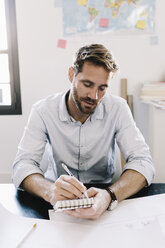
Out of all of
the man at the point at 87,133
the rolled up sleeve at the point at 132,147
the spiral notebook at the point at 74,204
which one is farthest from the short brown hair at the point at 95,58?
the spiral notebook at the point at 74,204

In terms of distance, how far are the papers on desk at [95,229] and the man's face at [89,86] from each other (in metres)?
0.56

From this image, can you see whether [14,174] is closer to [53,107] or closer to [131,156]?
[53,107]

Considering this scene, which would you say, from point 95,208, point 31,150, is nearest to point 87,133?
point 31,150

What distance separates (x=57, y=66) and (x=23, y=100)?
46 centimetres

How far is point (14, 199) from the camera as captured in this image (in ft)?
3.05

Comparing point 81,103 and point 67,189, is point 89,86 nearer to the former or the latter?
point 81,103

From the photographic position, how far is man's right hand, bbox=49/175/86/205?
84 cm

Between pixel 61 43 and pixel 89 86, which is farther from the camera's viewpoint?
pixel 61 43

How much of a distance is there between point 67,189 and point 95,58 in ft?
2.16

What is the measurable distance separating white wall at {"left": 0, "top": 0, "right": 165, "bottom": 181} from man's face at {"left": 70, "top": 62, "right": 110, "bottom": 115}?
1.10 m

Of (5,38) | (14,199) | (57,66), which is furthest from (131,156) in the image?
(5,38)

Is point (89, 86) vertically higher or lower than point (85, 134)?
higher

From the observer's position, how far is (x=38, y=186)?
0.98 m

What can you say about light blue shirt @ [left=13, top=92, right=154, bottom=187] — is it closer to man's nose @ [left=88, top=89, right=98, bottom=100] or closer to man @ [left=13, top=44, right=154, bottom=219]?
man @ [left=13, top=44, right=154, bottom=219]
